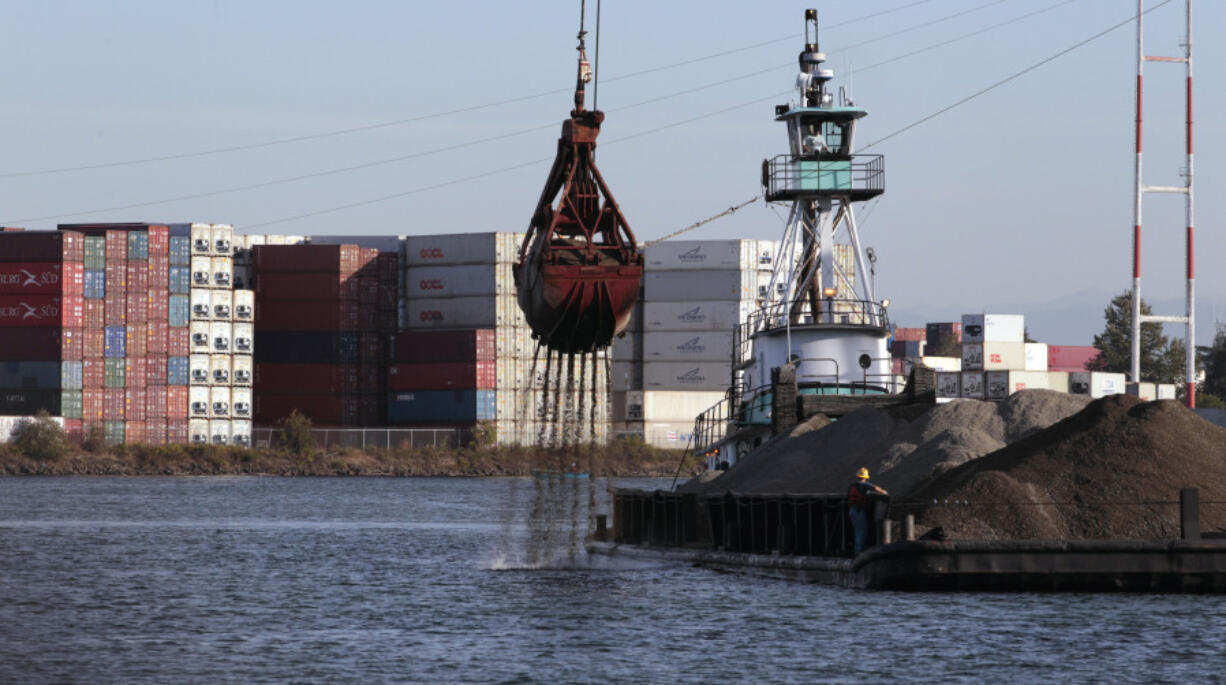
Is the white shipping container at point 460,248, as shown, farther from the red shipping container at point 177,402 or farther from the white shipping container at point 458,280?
the red shipping container at point 177,402

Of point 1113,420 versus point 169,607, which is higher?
point 1113,420

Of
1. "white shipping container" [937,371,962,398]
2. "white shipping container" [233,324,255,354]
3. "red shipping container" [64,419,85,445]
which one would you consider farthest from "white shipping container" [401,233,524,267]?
"white shipping container" [937,371,962,398]

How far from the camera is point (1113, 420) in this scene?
116 feet

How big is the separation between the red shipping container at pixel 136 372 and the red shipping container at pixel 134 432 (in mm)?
3062

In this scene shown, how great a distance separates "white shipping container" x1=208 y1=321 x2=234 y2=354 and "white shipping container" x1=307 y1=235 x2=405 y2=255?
16381 mm

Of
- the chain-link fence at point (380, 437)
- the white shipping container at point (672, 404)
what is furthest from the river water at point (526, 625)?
the white shipping container at point (672, 404)

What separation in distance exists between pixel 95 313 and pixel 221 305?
964cm

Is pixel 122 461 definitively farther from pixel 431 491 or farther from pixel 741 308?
pixel 741 308

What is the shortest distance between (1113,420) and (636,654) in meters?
12.0

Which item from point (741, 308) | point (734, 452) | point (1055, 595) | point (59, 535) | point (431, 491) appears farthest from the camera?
point (741, 308)

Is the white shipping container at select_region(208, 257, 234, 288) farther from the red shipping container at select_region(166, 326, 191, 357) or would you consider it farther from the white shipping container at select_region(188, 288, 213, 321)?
the red shipping container at select_region(166, 326, 191, 357)

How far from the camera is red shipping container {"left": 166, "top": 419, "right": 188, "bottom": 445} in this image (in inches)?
5389

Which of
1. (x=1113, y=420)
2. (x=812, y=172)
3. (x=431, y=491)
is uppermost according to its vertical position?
(x=812, y=172)

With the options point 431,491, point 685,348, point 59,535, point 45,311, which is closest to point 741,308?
point 685,348
